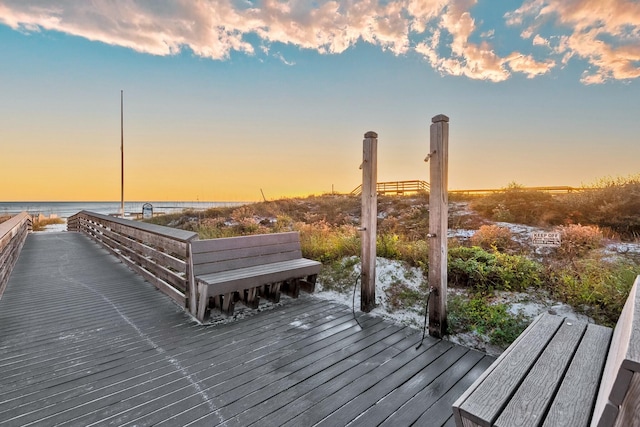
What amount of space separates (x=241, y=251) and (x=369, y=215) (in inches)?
71.7

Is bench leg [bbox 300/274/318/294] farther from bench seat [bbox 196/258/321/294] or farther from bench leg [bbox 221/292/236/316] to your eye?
bench leg [bbox 221/292/236/316]

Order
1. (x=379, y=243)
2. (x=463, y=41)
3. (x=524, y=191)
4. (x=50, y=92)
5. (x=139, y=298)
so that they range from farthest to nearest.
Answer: (x=50, y=92), (x=524, y=191), (x=463, y=41), (x=379, y=243), (x=139, y=298)

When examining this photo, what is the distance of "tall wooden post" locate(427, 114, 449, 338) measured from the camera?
3.04 metres

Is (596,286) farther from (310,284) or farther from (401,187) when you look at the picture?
(401,187)

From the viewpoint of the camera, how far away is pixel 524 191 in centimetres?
943

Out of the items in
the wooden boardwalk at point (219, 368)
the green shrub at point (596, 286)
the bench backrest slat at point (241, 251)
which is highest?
the bench backrest slat at point (241, 251)

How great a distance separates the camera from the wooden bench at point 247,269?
3.55m

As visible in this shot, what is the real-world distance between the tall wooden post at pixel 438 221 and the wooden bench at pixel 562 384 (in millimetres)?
1222

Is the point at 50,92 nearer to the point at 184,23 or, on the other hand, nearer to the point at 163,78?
the point at 163,78

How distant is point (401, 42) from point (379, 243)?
175 inches

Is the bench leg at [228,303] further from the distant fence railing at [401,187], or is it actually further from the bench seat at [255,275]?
the distant fence railing at [401,187]

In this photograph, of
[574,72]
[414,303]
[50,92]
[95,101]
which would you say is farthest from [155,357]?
[95,101]

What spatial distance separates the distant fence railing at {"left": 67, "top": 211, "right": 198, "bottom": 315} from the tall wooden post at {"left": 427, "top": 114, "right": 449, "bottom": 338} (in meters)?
2.80

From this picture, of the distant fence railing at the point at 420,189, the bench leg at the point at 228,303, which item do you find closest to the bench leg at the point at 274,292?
the bench leg at the point at 228,303
